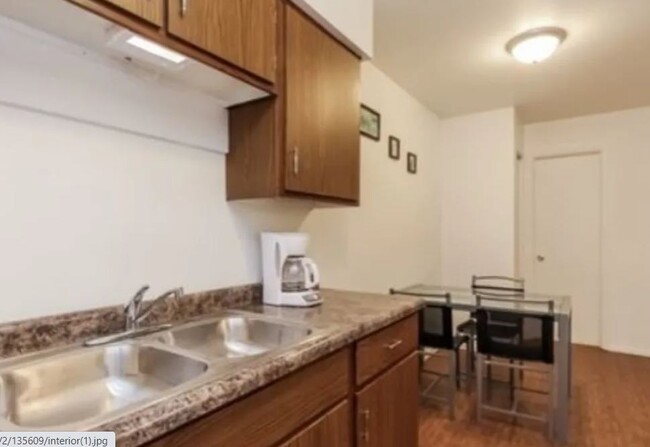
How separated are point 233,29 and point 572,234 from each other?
169 inches

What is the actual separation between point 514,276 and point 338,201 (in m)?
2.79

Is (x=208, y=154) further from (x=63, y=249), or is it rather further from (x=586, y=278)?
(x=586, y=278)

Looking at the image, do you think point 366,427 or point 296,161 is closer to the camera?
point 366,427

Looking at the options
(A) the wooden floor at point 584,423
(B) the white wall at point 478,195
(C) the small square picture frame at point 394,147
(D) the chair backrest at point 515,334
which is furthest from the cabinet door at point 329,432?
(B) the white wall at point 478,195

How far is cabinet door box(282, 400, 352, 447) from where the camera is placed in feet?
3.68

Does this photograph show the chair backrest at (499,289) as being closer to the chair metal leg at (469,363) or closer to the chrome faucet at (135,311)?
the chair metal leg at (469,363)

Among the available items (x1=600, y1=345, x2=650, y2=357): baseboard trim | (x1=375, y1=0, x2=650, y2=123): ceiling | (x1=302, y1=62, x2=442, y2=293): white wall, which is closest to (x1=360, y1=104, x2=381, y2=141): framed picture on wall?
(x1=302, y1=62, x2=442, y2=293): white wall

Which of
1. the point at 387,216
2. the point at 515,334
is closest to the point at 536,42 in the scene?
the point at 387,216

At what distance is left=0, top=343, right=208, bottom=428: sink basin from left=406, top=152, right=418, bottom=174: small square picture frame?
2.72m

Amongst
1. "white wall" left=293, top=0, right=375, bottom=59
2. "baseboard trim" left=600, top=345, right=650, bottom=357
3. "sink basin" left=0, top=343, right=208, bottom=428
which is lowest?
"baseboard trim" left=600, top=345, right=650, bottom=357

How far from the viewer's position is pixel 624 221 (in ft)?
13.6

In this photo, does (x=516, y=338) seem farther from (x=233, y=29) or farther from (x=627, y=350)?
(x=627, y=350)

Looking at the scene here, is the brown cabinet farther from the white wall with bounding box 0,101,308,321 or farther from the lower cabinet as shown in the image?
the lower cabinet

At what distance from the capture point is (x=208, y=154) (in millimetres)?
1645
